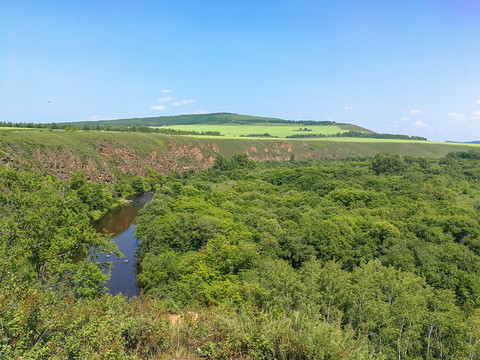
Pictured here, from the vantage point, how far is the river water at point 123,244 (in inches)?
1385

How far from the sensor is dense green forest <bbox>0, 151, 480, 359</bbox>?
12.7 m

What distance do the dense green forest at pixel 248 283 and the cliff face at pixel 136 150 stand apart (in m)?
32.8

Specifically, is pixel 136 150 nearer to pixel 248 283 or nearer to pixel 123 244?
pixel 123 244

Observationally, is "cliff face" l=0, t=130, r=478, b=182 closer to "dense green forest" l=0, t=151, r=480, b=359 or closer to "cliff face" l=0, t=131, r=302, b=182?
"cliff face" l=0, t=131, r=302, b=182

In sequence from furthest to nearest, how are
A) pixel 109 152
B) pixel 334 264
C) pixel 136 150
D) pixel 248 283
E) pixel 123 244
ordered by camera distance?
pixel 136 150, pixel 109 152, pixel 123 244, pixel 334 264, pixel 248 283

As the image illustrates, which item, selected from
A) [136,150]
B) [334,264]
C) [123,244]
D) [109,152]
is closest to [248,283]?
[334,264]

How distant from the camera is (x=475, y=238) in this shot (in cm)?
3578

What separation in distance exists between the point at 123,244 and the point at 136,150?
69.2 metres

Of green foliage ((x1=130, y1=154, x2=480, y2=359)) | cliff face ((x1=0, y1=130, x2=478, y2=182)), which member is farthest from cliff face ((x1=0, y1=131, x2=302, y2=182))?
green foliage ((x1=130, y1=154, x2=480, y2=359))

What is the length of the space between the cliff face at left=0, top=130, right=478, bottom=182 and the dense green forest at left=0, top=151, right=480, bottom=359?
32840 mm

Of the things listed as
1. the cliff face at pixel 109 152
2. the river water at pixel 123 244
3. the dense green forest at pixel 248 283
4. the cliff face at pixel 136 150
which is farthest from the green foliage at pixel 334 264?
the cliff face at pixel 109 152

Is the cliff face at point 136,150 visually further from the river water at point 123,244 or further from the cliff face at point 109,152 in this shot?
the river water at point 123,244

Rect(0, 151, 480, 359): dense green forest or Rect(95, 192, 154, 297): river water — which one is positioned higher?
Rect(0, 151, 480, 359): dense green forest

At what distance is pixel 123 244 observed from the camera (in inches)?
1970
